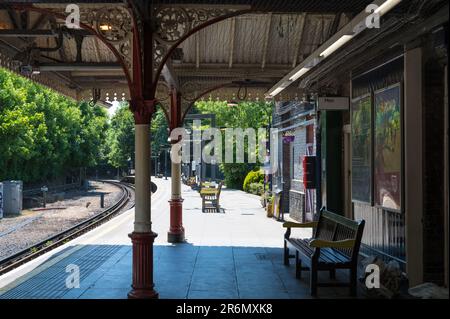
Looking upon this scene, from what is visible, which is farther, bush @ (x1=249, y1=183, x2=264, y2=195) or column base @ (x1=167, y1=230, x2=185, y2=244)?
bush @ (x1=249, y1=183, x2=264, y2=195)

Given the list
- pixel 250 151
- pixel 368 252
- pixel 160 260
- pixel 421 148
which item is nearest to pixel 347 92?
pixel 368 252

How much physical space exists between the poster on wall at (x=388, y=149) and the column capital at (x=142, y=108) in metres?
3.26

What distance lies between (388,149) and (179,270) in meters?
3.60

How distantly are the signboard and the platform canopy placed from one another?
1.05 metres

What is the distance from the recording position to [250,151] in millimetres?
36719

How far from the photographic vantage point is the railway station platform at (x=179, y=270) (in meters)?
6.81

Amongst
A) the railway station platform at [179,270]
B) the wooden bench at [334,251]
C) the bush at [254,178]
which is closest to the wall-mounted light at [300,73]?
the wooden bench at [334,251]

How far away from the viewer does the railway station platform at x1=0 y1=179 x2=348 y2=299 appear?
6.81 m

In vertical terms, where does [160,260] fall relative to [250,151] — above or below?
below

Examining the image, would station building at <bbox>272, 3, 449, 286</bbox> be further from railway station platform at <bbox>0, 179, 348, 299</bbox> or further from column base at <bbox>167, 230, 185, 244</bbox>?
column base at <bbox>167, 230, 185, 244</bbox>

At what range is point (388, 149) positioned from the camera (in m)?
7.52

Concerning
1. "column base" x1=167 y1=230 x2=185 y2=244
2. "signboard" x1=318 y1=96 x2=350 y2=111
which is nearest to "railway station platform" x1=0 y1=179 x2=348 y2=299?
"column base" x1=167 y1=230 x2=185 y2=244
